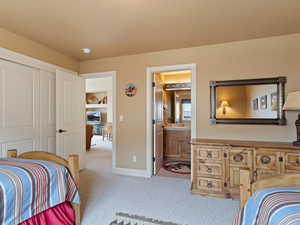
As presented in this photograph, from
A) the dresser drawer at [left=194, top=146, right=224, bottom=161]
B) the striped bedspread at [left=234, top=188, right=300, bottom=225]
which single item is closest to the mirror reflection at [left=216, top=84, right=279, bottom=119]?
the dresser drawer at [left=194, top=146, right=224, bottom=161]

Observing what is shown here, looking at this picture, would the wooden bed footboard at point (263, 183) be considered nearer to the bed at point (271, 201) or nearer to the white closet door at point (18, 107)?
the bed at point (271, 201)

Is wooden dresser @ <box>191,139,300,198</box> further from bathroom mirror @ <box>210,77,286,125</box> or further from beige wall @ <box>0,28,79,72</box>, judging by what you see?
beige wall @ <box>0,28,79,72</box>

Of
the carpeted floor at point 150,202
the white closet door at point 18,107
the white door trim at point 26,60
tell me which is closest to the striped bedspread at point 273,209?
the carpeted floor at point 150,202

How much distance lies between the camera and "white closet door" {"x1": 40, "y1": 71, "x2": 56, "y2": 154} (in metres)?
3.06

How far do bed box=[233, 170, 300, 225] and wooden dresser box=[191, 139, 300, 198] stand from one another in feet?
4.00

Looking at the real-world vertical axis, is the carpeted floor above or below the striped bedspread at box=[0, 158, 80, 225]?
below

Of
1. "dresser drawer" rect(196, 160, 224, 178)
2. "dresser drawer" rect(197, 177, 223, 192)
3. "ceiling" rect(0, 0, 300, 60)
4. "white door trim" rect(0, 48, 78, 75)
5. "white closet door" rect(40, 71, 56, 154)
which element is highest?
"ceiling" rect(0, 0, 300, 60)

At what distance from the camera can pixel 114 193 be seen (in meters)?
2.63

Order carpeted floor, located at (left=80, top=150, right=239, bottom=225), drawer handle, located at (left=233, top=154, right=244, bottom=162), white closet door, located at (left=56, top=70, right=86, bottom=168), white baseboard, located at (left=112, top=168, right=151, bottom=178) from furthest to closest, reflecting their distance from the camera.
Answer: white baseboard, located at (left=112, top=168, right=151, bottom=178) < white closet door, located at (left=56, top=70, right=86, bottom=168) < drawer handle, located at (left=233, top=154, right=244, bottom=162) < carpeted floor, located at (left=80, top=150, right=239, bottom=225)

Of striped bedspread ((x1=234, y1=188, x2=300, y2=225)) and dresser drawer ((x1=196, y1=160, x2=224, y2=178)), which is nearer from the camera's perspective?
striped bedspread ((x1=234, y1=188, x2=300, y2=225))

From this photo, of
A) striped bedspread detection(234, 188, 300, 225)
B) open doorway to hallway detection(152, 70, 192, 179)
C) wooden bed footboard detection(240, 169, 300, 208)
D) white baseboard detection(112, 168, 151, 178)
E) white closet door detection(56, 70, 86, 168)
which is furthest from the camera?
open doorway to hallway detection(152, 70, 192, 179)

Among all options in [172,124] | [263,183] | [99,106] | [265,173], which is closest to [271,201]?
[263,183]

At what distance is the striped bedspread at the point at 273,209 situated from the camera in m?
0.79

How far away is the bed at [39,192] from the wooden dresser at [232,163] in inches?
67.0
